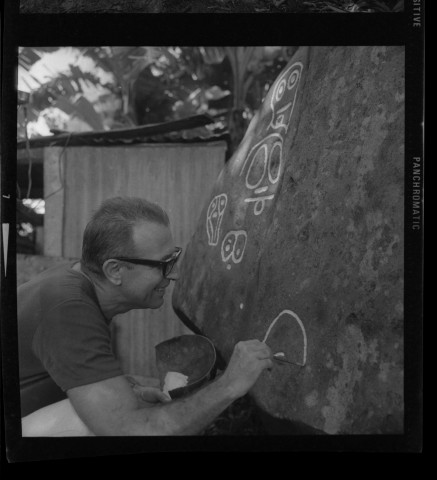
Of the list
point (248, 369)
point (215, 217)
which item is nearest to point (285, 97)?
point (215, 217)

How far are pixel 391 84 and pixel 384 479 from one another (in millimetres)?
1945

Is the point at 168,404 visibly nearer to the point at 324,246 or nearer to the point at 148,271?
the point at 148,271

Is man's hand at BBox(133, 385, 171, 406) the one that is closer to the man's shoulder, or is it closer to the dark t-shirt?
the dark t-shirt

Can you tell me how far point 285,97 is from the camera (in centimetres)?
300

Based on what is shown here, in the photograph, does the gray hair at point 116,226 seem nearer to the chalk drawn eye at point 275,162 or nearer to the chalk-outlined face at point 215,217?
the chalk-outlined face at point 215,217

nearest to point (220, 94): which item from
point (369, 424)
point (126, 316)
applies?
point (126, 316)

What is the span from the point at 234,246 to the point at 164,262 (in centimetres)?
38

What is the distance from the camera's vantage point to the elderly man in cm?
282

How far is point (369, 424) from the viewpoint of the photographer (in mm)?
2639

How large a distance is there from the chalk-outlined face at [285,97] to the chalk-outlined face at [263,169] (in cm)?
7

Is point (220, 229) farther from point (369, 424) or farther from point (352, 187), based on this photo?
point (369, 424)

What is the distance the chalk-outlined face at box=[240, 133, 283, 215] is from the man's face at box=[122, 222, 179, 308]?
49 centimetres

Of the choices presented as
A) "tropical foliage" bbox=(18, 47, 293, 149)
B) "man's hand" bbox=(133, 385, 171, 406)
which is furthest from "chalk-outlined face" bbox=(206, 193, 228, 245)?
"man's hand" bbox=(133, 385, 171, 406)

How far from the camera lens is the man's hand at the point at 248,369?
282 centimetres
